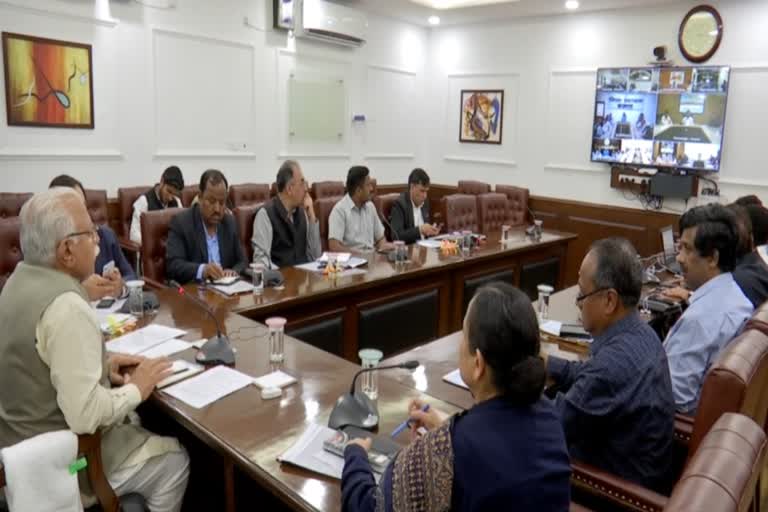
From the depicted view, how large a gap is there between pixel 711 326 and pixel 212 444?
1665mm

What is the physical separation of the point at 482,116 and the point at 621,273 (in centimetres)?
615

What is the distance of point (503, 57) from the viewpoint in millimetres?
7254

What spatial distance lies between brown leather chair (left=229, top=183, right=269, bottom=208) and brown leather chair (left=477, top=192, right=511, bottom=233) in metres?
2.19

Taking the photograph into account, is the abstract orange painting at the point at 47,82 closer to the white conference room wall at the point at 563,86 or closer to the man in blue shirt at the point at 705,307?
the white conference room wall at the point at 563,86

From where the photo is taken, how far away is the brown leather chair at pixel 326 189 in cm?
634

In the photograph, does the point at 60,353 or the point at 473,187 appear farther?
the point at 473,187

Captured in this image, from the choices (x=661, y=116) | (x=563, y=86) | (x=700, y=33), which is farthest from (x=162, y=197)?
(x=700, y=33)

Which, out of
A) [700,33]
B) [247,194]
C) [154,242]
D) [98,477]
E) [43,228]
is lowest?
[98,477]

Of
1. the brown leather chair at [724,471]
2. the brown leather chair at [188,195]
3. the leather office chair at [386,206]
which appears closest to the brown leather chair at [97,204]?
the brown leather chair at [188,195]

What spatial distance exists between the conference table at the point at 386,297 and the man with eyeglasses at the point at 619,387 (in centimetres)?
152

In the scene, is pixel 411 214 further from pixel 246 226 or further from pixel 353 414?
pixel 353 414

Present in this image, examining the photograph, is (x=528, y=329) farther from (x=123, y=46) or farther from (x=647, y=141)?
(x=647, y=141)

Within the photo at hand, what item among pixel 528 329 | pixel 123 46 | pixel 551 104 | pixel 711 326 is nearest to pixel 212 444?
pixel 528 329

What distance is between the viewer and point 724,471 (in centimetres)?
96
